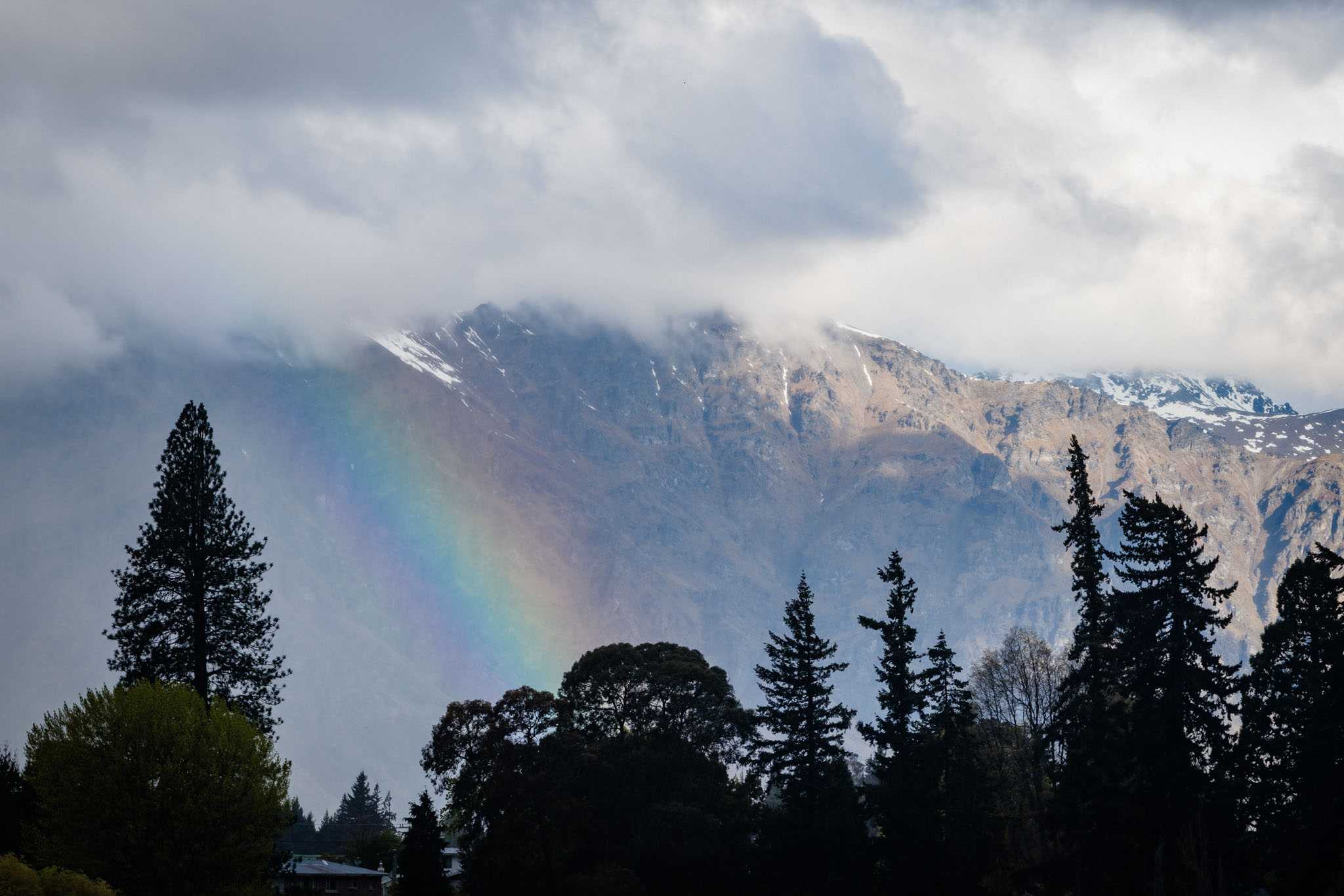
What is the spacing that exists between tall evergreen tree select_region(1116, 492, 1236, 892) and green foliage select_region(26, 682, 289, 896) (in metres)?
40.1

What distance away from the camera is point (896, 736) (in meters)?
75.9

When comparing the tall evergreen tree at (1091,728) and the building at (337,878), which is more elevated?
the tall evergreen tree at (1091,728)

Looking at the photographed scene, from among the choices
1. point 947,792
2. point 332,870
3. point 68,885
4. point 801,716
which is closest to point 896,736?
point 947,792

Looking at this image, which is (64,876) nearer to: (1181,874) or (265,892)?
(265,892)

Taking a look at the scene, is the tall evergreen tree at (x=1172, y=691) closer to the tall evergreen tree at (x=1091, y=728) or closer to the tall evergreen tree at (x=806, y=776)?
the tall evergreen tree at (x=1091, y=728)

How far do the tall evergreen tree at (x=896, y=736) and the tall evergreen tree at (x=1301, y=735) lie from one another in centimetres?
1706

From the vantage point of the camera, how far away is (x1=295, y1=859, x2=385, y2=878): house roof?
112 m

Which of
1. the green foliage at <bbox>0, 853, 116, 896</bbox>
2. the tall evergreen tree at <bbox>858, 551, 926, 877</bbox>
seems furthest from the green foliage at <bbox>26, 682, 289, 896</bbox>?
the tall evergreen tree at <bbox>858, 551, 926, 877</bbox>

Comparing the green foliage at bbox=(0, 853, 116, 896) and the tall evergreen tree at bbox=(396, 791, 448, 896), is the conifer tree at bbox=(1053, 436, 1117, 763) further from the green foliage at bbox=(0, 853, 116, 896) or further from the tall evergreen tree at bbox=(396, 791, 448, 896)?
the green foliage at bbox=(0, 853, 116, 896)

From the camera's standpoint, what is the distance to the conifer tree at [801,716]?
267ft

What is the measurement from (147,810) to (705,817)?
33.7m

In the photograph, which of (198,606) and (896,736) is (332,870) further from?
(896,736)

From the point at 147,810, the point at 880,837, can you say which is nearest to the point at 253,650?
the point at 147,810

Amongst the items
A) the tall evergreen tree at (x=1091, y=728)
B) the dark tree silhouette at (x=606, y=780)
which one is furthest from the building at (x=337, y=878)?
the tall evergreen tree at (x=1091, y=728)
